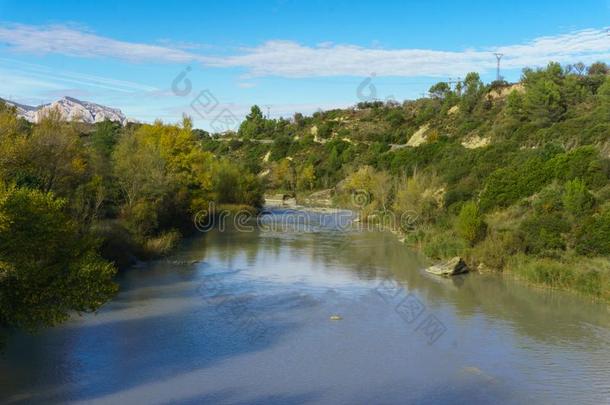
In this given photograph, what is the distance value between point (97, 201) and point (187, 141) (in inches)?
553

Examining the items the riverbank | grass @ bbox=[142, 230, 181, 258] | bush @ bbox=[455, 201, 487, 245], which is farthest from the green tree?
grass @ bbox=[142, 230, 181, 258]

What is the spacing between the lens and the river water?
14.0m

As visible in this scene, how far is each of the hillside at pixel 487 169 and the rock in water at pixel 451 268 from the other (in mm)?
947

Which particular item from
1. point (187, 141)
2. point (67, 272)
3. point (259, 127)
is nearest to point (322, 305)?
point (67, 272)

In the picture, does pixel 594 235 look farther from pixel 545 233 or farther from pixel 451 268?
pixel 451 268

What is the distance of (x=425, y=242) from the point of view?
33.9 meters

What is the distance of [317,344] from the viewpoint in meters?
17.2

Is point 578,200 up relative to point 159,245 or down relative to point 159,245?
up

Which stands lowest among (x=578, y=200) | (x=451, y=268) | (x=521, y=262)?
(x=451, y=268)

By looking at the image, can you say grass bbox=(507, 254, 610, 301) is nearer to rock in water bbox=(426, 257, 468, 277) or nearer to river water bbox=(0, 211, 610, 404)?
river water bbox=(0, 211, 610, 404)

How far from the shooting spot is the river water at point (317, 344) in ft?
45.8

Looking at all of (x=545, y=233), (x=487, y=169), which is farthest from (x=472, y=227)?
(x=487, y=169)

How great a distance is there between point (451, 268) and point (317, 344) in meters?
11.5

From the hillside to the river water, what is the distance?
2.30 metres
